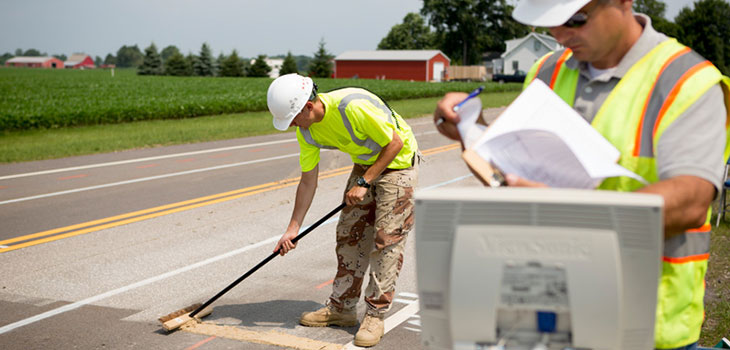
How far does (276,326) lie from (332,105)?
5.56 feet

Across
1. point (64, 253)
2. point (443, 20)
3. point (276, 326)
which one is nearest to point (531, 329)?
point (276, 326)

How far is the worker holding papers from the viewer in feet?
5.60

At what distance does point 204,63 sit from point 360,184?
9363 cm

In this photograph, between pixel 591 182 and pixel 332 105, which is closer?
pixel 591 182

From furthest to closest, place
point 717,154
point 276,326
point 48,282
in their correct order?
point 48,282
point 276,326
point 717,154

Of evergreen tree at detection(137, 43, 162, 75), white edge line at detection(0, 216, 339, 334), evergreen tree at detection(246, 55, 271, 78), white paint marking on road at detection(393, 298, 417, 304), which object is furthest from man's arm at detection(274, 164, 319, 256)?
evergreen tree at detection(137, 43, 162, 75)

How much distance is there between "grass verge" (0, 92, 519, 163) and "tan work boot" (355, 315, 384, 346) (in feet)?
37.9

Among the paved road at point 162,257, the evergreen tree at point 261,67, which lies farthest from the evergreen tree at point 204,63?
the paved road at point 162,257

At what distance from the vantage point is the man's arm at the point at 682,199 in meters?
1.64

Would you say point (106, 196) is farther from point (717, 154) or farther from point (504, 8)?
point (504, 8)

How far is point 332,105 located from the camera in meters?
4.79

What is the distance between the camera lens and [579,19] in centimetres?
182

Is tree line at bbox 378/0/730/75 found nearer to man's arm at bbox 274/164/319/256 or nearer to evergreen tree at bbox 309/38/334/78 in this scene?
evergreen tree at bbox 309/38/334/78

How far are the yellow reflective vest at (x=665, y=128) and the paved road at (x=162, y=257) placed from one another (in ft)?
9.84
